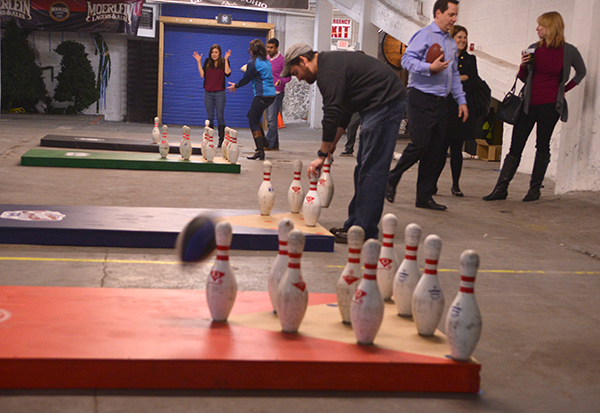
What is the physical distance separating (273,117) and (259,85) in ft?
4.20

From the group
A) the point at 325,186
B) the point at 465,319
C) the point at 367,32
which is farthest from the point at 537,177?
the point at 367,32

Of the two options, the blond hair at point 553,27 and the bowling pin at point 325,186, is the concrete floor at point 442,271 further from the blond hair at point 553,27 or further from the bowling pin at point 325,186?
the blond hair at point 553,27

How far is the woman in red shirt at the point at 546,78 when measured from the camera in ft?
21.7

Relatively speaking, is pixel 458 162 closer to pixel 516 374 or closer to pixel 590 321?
pixel 590 321

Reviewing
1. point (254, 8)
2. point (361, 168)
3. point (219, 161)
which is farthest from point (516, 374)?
point (254, 8)

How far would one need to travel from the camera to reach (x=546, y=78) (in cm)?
672

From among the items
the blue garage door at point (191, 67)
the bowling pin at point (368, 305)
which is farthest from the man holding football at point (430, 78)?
the blue garage door at point (191, 67)

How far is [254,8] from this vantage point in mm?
17250

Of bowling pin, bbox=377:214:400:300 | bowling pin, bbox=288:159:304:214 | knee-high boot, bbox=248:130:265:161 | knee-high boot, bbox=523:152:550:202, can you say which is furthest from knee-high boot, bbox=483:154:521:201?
bowling pin, bbox=377:214:400:300

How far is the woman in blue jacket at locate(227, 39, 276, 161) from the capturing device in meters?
9.98

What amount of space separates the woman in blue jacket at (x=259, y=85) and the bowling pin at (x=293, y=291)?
7514 mm

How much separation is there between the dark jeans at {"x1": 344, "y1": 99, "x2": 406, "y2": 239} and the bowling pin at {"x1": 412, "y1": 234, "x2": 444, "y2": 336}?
1858 mm

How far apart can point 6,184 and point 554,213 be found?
18.0 feet

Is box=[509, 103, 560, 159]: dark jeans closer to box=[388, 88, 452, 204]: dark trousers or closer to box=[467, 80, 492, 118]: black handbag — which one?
box=[467, 80, 492, 118]: black handbag
